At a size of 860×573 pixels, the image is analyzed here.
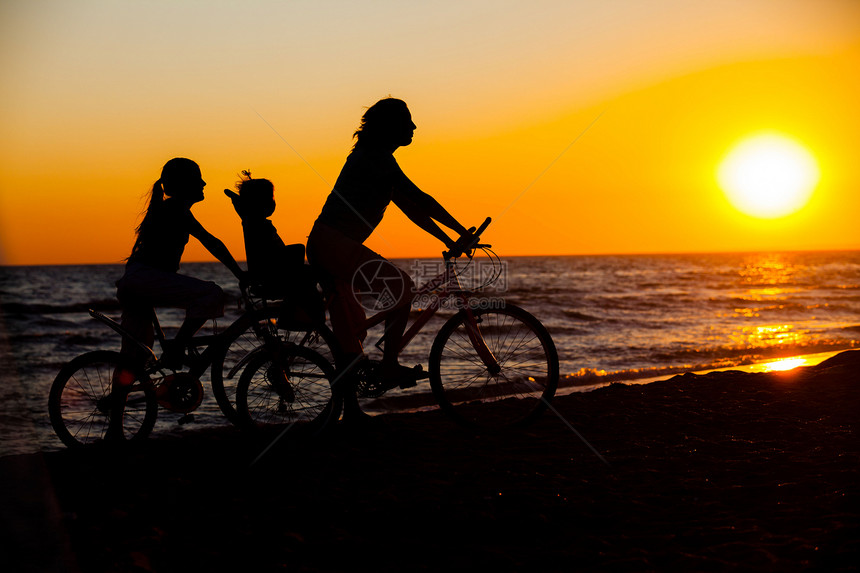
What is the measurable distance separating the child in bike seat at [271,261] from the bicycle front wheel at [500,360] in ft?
3.13

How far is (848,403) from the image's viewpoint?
5566 mm

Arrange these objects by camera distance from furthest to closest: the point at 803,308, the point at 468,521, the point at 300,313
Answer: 1. the point at 803,308
2. the point at 300,313
3. the point at 468,521

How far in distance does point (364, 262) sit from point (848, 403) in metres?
4.08

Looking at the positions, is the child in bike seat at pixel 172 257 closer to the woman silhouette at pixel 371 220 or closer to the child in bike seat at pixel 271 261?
the child in bike seat at pixel 271 261

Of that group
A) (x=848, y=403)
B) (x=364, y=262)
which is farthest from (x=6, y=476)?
(x=848, y=403)

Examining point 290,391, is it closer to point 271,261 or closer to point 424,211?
point 271,261

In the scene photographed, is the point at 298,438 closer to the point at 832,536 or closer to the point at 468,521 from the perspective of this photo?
the point at 468,521

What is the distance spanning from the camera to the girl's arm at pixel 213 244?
175 inches

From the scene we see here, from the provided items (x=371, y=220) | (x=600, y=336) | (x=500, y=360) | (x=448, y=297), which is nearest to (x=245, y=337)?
(x=371, y=220)

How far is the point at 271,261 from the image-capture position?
459 cm

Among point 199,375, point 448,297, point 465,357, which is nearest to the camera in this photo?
point 199,375

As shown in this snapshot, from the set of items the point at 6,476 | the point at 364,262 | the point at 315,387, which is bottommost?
the point at 6,476

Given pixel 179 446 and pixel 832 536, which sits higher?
pixel 832 536

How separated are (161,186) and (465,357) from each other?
2.45 m
